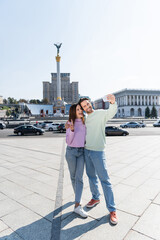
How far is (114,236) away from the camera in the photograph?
7.61 ft

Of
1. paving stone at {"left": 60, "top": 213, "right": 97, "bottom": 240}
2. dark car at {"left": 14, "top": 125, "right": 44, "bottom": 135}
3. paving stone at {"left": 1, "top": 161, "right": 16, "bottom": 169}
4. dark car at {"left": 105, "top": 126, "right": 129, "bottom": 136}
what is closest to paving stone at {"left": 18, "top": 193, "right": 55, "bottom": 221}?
paving stone at {"left": 60, "top": 213, "right": 97, "bottom": 240}

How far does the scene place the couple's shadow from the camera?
93.1 inches

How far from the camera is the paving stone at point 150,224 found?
2.37 metres

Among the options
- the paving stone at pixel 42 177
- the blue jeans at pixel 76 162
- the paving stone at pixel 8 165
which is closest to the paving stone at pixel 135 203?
the blue jeans at pixel 76 162

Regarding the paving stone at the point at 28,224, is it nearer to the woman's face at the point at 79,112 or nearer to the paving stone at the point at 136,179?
the woman's face at the point at 79,112

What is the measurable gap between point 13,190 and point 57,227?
74.0 inches

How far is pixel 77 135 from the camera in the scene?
8.96ft

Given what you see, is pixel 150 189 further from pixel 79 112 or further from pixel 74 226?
pixel 79 112

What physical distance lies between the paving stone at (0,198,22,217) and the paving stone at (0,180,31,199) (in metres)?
0.21

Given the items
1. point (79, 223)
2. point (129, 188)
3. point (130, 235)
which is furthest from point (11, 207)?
point (129, 188)

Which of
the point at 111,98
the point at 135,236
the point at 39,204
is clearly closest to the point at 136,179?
the point at 135,236

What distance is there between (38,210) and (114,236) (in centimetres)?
151

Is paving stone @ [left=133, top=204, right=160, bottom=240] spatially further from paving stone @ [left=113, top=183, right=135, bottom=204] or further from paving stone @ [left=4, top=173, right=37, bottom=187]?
paving stone @ [left=4, top=173, right=37, bottom=187]

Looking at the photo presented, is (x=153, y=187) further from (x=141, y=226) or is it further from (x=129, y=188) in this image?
(x=141, y=226)
